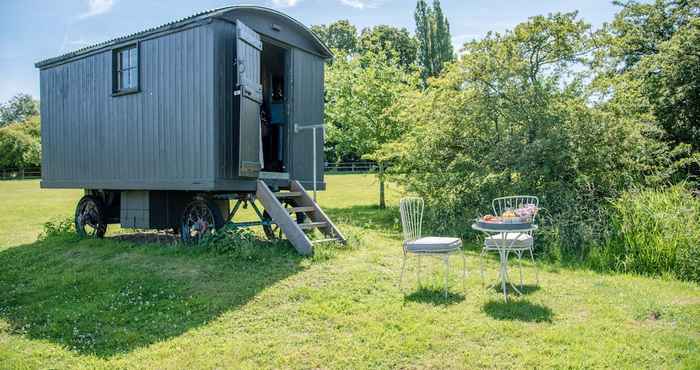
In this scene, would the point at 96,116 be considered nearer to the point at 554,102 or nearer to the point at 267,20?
the point at 267,20

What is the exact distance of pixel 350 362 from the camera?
11.5 feet

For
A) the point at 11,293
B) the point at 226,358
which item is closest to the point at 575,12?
the point at 226,358

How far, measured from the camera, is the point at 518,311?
4445 mm

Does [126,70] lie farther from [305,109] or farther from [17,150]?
[17,150]

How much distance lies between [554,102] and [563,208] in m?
1.91

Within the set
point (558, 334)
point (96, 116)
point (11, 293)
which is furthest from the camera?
point (96, 116)

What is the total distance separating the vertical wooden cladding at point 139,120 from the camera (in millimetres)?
6852

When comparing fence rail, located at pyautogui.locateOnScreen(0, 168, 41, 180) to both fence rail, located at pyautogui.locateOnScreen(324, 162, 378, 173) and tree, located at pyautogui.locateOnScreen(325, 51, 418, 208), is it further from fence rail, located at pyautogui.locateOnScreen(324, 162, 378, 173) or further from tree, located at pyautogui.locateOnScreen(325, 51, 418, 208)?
tree, located at pyautogui.locateOnScreen(325, 51, 418, 208)

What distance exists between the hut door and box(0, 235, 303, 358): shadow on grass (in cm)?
123

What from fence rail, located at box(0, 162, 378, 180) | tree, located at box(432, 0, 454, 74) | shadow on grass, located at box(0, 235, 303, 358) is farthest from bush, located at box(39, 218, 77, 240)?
tree, located at box(432, 0, 454, 74)

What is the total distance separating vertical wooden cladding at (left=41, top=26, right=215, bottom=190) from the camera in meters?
6.85

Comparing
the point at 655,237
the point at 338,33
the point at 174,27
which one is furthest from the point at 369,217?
the point at 338,33

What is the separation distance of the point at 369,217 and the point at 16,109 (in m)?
88.1

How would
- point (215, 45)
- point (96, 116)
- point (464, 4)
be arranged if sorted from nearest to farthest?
1. point (215, 45)
2. point (96, 116)
3. point (464, 4)
